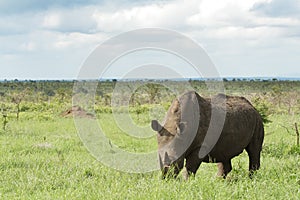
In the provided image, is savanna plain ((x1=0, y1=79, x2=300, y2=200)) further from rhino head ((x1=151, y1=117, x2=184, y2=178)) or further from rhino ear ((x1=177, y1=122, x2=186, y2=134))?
rhino ear ((x1=177, y1=122, x2=186, y2=134))

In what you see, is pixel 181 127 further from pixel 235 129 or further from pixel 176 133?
pixel 235 129

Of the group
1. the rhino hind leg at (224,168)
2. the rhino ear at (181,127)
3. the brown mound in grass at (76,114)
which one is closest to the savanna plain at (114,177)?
the rhino hind leg at (224,168)

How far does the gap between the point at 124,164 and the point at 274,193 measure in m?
4.15

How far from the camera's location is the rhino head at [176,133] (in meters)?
7.28

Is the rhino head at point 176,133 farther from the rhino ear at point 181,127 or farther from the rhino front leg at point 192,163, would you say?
the rhino front leg at point 192,163

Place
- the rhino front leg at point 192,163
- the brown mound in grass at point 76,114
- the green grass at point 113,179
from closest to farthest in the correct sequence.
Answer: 1. the green grass at point 113,179
2. the rhino front leg at point 192,163
3. the brown mound in grass at point 76,114

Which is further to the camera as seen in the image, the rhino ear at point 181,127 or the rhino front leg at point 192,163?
the rhino front leg at point 192,163

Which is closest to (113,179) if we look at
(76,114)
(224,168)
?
(224,168)

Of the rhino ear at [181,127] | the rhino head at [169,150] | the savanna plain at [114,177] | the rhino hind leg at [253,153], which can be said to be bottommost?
the savanna plain at [114,177]

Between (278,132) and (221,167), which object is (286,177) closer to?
(221,167)

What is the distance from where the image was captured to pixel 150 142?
47.9 ft

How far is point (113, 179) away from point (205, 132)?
1962mm

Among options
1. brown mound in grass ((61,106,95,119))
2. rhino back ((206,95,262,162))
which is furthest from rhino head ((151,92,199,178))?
brown mound in grass ((61,106,95,119))

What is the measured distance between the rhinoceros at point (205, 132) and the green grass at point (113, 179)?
348 millimetres
